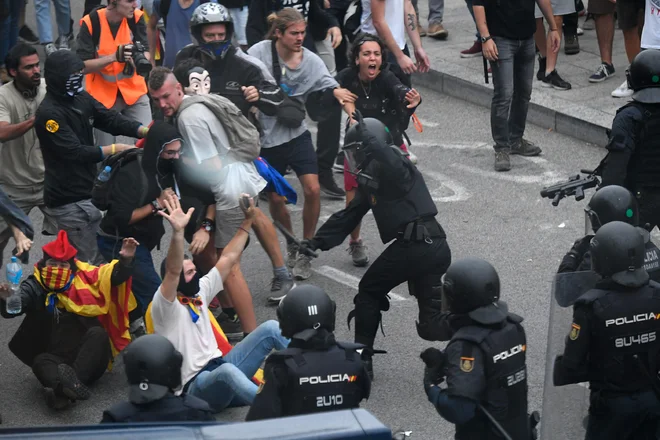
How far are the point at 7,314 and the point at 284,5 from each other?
4.23m

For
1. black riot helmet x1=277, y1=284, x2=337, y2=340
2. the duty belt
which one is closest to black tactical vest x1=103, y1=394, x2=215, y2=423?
black riot helmet x1=277, y1=284, x2=337, y2=340

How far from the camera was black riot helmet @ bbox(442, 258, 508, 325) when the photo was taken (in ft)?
A: 15.3

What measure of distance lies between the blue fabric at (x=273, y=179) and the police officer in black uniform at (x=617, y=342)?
9.85ft

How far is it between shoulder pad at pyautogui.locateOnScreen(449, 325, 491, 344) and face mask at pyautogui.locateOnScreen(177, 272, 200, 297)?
1.79 meters

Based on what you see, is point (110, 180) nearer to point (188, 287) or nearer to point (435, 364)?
point (188, 287)

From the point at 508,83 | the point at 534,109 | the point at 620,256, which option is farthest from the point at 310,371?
the point at 534,109

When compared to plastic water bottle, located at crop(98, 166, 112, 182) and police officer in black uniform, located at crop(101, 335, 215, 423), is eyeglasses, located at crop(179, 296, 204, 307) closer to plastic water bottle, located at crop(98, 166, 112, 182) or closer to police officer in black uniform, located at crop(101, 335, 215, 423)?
plastic water bottle, located at crop(98, 166, 112, 182)

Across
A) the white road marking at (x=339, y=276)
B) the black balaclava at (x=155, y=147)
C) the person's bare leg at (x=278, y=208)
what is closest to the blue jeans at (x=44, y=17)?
the person's bare leg at (x=278, y=208)

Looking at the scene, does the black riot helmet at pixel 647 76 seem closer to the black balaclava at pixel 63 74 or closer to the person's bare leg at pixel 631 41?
the black balaclava at pixel 63 74

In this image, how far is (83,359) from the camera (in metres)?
6.51

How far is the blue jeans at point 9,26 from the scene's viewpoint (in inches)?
462

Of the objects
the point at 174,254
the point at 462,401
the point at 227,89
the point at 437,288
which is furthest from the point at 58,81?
the point at 462,401

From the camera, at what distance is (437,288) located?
620 cm

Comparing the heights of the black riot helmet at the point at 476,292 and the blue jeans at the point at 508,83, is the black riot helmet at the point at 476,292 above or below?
above
